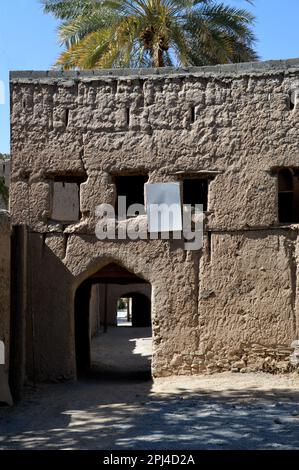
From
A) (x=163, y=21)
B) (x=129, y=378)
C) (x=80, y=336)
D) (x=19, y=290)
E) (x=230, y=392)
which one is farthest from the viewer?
(x=163, y=21)

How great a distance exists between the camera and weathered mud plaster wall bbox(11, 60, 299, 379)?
1102 centimetres

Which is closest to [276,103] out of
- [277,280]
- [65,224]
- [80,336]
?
[277,280]

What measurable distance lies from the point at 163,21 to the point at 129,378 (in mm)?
8127

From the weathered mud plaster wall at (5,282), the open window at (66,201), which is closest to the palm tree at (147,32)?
the open window at (66,201)

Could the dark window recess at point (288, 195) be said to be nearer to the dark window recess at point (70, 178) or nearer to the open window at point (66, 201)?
the dark window recess at point (70, 178)

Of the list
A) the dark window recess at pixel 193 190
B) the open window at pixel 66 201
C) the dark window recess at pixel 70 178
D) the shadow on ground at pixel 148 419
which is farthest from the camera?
the open window at pixel 66 201

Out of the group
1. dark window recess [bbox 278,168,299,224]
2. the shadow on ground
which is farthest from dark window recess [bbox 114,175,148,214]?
the shadow on ground

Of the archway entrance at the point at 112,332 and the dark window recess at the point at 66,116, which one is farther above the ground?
the dark window recess at the point at 66,116

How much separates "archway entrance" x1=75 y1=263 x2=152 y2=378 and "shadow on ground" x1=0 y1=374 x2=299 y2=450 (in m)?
2.64

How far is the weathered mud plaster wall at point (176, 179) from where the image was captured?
36.2 ft

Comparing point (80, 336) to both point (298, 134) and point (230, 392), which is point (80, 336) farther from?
point (298, 134)

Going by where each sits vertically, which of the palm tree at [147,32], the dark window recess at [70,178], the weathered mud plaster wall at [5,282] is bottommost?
the weathered mud plaster wall at [5,282]

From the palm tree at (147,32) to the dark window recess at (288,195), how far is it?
15.8ft

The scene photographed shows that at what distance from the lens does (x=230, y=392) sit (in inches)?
390
